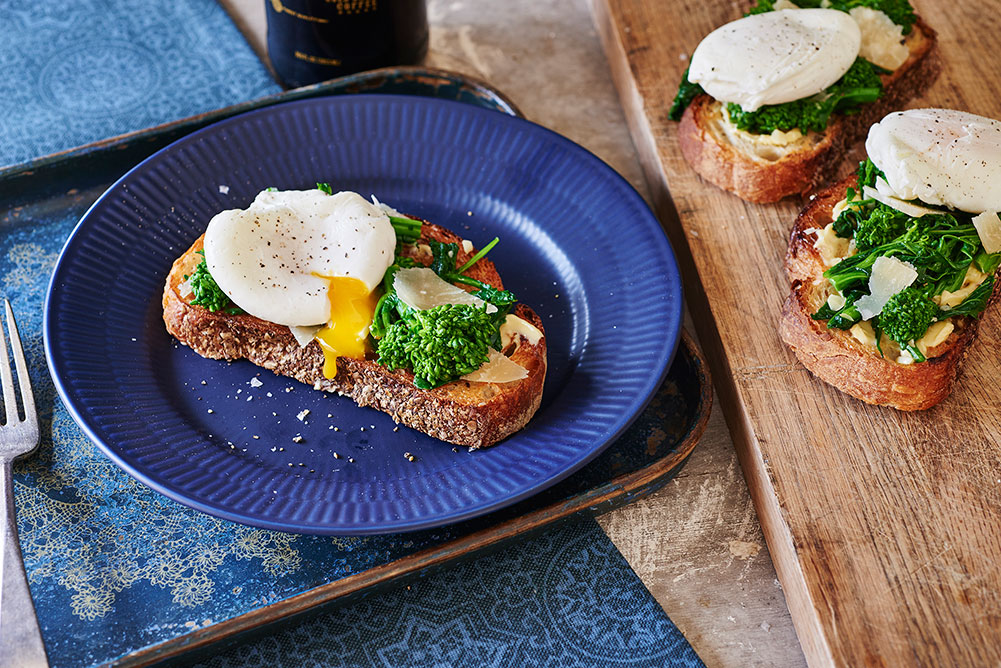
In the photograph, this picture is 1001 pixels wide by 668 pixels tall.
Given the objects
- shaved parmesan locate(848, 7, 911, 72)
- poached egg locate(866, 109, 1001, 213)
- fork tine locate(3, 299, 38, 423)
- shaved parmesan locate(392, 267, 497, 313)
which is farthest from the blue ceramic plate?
shaved parmesan locate(848, 7, 911, 72)

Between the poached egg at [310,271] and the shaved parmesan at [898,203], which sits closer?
the poached egg at [310,271]

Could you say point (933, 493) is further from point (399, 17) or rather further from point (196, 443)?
point (399, 17)

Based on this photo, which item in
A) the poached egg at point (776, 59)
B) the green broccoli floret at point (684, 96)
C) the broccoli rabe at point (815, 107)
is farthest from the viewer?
the green broccoli floret at point (684, 96)

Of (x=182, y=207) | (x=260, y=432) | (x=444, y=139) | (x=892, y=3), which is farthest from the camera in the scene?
(x=892, y=3)

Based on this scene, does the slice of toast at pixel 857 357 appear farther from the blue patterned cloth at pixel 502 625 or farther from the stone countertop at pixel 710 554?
the blue patterned cloth at pixel 502 625

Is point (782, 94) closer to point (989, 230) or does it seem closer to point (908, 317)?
point (989, 230)

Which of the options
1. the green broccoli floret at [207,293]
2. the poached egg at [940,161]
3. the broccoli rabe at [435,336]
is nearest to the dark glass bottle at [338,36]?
the green broccoli floret at [207,293]

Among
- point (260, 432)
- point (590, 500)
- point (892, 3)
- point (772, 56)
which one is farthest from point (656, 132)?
point (260, 432)
